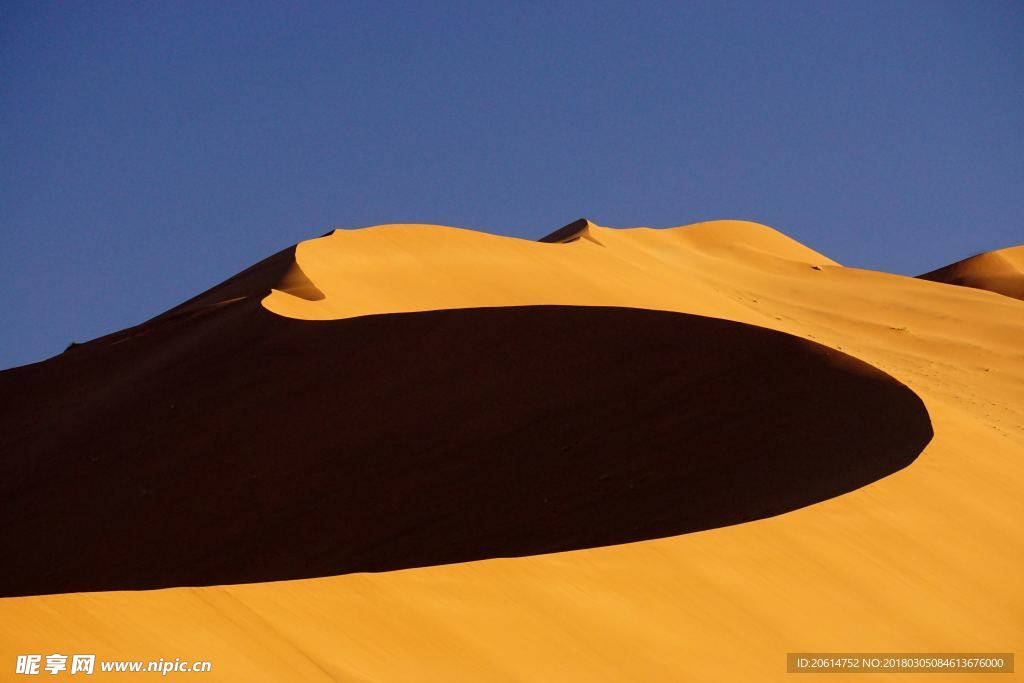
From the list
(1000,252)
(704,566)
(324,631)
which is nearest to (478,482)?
(704,566)

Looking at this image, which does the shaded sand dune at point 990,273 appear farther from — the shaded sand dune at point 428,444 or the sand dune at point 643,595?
the shaded sand dune at point 428,444

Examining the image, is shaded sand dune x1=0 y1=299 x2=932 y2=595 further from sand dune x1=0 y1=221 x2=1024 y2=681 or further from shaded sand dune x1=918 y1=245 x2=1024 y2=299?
shaded sand dune x1=918 y1=245 x2=1024 y2=299

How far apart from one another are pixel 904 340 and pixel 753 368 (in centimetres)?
1527

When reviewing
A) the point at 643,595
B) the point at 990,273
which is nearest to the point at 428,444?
the point at 643,595

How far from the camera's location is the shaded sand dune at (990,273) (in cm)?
4841

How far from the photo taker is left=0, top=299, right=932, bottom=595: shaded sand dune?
40.3 ft

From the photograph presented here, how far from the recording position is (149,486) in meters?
15.8

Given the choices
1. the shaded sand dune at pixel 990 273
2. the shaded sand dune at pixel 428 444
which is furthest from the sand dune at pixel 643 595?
the shaded sand dune at pixel 990 273

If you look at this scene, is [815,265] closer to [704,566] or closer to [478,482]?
[478,482]

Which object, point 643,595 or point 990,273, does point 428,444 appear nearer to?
point 643,595

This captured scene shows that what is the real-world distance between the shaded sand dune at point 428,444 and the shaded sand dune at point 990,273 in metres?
34.0

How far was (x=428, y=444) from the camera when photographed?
1524 centimetres

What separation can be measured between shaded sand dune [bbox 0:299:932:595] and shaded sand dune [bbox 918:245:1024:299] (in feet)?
112

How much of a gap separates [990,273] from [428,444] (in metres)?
39.2
